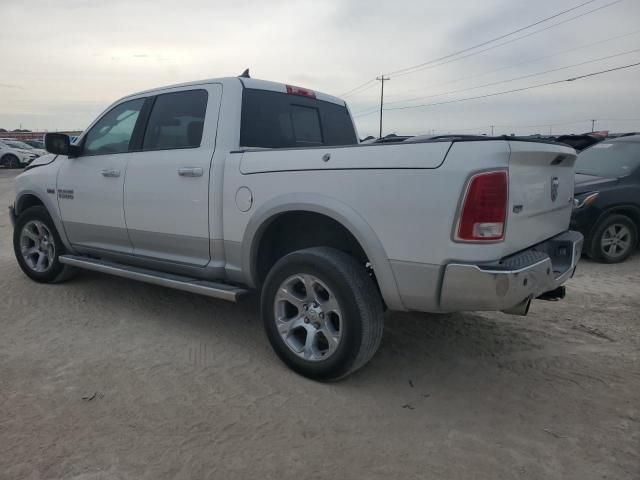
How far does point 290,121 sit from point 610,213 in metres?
4.74

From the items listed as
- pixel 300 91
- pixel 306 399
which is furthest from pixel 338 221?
pixel 300 91

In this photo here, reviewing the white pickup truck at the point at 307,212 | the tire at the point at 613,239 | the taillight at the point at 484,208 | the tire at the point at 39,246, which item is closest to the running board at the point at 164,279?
the white pickup truck at the point at 307,212

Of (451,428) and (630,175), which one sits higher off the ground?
(630,175)

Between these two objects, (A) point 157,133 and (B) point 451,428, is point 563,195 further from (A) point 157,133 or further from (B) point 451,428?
(A) point 157,133

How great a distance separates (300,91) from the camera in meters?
4.42

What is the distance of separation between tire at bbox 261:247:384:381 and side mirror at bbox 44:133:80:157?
8.51 ft

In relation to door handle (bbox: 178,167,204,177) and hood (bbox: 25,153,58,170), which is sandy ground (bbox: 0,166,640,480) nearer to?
door handle (bbox: 178,167,204,177)

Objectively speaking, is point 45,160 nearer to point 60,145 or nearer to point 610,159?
point 60,145

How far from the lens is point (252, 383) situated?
10.8 feet

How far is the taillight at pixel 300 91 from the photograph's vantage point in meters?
4.31

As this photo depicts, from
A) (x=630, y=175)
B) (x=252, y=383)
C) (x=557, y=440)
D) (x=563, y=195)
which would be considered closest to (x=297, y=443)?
(x=252, y=383)

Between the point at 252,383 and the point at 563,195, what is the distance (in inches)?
94.9

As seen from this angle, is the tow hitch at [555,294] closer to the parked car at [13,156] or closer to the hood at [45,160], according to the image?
the hood at [45,160]

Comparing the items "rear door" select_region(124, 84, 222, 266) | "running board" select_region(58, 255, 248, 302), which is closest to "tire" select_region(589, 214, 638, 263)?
"running board" select_region(58, 255, 248, 302)
